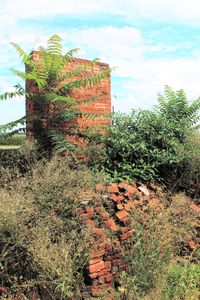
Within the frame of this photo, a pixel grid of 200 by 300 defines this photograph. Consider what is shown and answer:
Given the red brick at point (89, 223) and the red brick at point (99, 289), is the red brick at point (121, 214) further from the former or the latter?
the red brick at point (99, 289)

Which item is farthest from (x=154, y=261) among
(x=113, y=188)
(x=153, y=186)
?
(x=153, y=186)

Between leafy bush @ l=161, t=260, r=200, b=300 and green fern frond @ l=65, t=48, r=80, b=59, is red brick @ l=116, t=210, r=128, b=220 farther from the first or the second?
green fern frond @ l=65, t=48, r=80, b=59

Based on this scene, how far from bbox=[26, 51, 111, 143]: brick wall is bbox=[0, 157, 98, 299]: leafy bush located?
259cm

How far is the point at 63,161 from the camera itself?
5.70 metres

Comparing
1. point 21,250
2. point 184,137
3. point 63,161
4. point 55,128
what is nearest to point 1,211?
point 21,250

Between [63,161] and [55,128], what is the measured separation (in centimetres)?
176

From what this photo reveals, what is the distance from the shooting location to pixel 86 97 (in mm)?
8094

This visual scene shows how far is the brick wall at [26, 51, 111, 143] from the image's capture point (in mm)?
7316

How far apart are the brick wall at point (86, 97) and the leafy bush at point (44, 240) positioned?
259cm

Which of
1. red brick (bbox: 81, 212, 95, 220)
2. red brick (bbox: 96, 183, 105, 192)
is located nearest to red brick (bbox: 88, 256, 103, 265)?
red brick (bbox: 81, 212, 95, 220)

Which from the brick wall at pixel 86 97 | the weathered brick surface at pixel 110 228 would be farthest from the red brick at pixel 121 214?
the brick wall at pixel 86 97

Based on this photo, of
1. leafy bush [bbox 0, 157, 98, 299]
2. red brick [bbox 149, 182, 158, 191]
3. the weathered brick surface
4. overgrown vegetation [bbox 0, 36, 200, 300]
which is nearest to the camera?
leafy bush [bbox 0, 157, 98, 299]

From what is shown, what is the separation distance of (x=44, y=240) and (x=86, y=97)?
179 inches

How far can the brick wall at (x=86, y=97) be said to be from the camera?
732 cm
